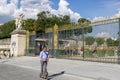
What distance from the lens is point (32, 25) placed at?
7288 centimetres

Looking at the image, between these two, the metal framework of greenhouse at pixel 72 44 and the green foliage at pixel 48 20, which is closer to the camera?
the metal framework of greenhouse at pixel 72 44

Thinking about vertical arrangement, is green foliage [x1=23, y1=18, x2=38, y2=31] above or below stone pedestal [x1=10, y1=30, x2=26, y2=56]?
above

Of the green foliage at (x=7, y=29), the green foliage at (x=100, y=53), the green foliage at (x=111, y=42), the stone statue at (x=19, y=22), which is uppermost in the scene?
the green foliage at (x=7, y=29)

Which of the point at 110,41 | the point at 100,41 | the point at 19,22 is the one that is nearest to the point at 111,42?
the point at 110,41

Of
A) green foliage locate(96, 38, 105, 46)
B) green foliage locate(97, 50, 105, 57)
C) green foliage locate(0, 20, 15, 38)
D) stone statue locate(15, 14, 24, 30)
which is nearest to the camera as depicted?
green foliage locate(97, 50, 105, 57)

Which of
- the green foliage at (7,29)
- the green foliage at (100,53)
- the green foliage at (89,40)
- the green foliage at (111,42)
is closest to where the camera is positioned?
the green foliage at (111,42)

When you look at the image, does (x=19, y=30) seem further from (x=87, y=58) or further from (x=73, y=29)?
(x=87, y=58)

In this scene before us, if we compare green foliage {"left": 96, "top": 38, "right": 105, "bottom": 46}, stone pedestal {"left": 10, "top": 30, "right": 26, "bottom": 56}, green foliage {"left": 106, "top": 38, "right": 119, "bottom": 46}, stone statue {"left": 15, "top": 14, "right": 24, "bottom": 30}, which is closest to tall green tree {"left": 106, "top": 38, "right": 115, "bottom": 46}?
green foliage {"left": 106, "top": 38, "right": 119, "bottom": 46}

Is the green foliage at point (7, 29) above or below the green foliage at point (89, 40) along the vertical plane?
above

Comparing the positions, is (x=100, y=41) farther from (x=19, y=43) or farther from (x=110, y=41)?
(x=19, y=43)

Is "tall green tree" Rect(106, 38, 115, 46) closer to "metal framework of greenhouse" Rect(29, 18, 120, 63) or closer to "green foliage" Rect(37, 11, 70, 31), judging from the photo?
"metal framework of greenhouse" Rect(29, 18, 120, 63)

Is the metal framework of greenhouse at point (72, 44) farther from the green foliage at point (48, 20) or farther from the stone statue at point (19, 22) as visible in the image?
the green foliage at point (48, 20)

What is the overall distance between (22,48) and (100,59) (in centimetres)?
1457

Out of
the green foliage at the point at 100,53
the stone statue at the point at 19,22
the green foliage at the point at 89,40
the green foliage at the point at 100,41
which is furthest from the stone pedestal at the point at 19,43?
the green foliage at the point at 100,53
